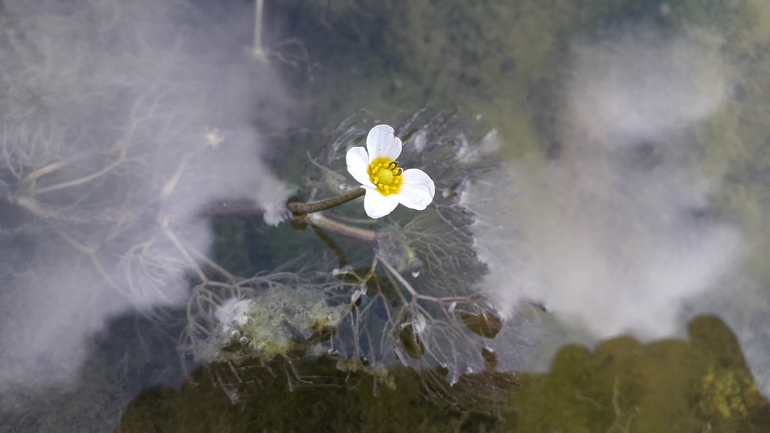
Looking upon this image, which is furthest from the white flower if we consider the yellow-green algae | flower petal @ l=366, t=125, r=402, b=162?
the yellow-green algae

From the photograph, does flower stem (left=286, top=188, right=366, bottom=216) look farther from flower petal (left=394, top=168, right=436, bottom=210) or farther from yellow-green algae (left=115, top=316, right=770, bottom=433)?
yellow-green algae (left=115, top=316, right=770, bottom=433)

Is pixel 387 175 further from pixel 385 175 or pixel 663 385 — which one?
pixel 663 385

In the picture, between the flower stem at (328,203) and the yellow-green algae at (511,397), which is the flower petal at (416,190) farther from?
the yellow-green algae at (511,397)

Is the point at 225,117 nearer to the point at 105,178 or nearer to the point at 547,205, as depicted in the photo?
the point at 105,178

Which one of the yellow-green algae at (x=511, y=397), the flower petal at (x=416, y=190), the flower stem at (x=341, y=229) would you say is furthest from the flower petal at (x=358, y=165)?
the yellow-green algae at (x=511, y=397)

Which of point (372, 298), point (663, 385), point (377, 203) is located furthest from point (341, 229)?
point (663, 385)

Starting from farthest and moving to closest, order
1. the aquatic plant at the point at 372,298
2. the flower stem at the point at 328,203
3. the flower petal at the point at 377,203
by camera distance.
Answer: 1. the aquatic plant at the point at 372,298
2. the flower stem at the point at 328,203
3. the flower petal at the point at 377,203
